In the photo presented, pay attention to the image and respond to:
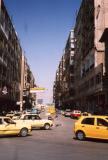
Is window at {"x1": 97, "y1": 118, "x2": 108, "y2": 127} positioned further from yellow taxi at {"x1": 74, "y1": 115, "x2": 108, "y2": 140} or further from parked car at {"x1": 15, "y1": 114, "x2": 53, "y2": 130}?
parked car at {"x1": 15, "y1": 114, "x2": 53, "y2": 130}

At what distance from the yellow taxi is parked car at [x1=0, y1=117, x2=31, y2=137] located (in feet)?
13.0

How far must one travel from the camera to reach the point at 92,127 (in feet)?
69.3

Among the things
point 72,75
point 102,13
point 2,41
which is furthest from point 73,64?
point 2,41

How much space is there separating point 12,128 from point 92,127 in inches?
217

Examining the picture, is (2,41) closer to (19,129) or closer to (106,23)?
(106,23)

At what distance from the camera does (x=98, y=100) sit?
67062mm

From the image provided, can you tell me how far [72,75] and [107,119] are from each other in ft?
325

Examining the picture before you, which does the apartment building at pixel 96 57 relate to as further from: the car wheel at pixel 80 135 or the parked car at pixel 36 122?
the car wheel at pixel 80 135

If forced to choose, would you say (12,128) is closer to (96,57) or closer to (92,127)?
(92,127)

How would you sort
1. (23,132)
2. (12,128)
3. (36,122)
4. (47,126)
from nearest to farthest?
(12,128) < (23,132) < (36,122) < (47,126)

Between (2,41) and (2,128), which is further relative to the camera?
(2,41)

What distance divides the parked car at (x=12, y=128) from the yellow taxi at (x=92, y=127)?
3965 millimetres

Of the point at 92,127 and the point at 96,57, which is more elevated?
the point at 96,57

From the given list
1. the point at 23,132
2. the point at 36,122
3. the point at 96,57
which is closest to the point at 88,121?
the point at 23,132
